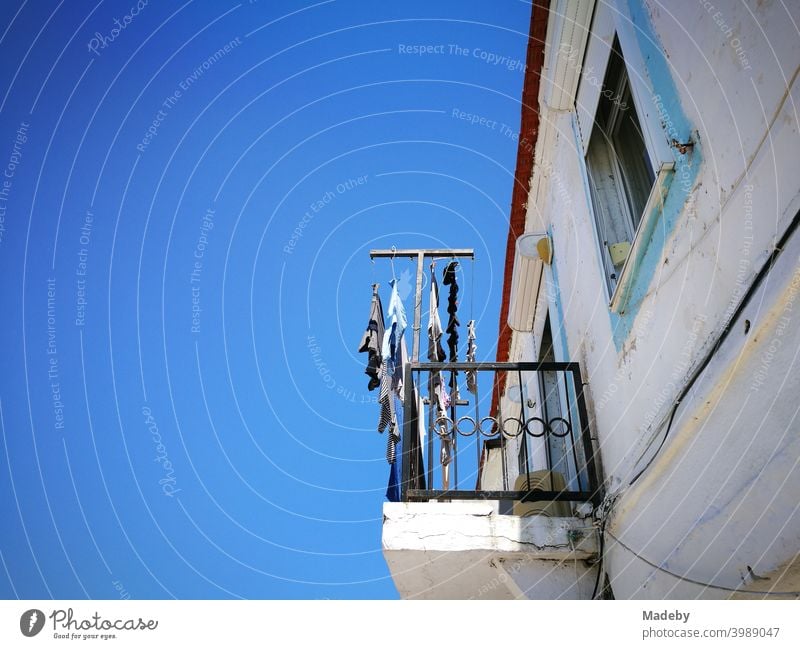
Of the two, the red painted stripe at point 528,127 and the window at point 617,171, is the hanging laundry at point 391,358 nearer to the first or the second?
the red painted stripe at point 528,127

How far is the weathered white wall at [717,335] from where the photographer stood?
2051mm

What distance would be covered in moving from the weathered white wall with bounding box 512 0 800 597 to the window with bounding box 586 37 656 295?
747mm

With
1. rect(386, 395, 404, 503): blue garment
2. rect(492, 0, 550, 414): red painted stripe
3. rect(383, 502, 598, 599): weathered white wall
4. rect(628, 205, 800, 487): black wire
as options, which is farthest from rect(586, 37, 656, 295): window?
rect(386, 395, 404, 503): blue garment

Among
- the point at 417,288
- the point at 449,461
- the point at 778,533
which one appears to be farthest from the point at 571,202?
the point at 778,533

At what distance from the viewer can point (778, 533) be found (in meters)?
2.04

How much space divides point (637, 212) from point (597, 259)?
427 mm

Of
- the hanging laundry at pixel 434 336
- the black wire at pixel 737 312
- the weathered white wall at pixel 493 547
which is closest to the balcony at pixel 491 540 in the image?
the weathered white wall at pixel 493 547

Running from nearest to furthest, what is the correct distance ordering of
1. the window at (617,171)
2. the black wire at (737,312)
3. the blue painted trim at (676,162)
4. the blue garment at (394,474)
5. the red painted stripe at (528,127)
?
1. the black wire at (737,312)
2. the blue painted trim at (676,162)
3. the window at (617,171)
4. the blue garment at (394,474)
5. the red painted stripe at (528,127)

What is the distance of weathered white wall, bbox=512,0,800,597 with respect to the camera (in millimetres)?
2051

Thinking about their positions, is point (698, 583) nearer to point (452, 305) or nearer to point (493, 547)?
point (493, 547)

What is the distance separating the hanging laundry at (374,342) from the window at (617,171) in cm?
253

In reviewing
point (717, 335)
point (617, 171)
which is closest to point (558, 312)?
point (617, 171)

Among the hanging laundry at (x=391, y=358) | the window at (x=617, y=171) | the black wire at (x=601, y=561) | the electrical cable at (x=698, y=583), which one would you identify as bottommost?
the black wire at (x=601, y=561)
